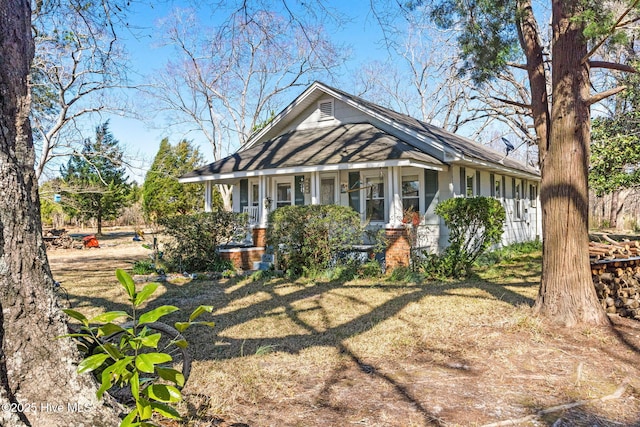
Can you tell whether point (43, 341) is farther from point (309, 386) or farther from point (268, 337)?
point (268, 337)

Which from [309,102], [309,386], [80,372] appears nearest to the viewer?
[80,372]

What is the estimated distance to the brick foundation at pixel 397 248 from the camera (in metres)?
10.3

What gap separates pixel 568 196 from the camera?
525 centimetres

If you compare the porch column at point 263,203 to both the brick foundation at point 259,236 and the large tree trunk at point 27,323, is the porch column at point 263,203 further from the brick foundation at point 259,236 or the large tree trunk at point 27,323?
the large tree trunk at point 27,323

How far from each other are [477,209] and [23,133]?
816cm

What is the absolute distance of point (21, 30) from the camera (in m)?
2.72

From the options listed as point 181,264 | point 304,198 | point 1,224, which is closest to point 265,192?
point 304,198

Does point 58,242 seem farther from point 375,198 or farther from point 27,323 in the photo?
point 27,323

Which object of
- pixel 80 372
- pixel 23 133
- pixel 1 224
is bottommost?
pixel 80 372

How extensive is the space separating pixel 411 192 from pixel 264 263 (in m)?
4.77

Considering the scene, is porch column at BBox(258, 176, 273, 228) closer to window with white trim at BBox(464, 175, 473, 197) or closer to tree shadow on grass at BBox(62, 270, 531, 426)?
tree shadow on grass at BBox(62, 270, 531, 426)


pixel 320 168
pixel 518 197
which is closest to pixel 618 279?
pixel 320 168

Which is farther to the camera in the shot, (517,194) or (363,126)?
(517,194)

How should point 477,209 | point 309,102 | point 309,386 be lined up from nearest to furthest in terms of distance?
point 309,386
point 477,209
point 309,102
